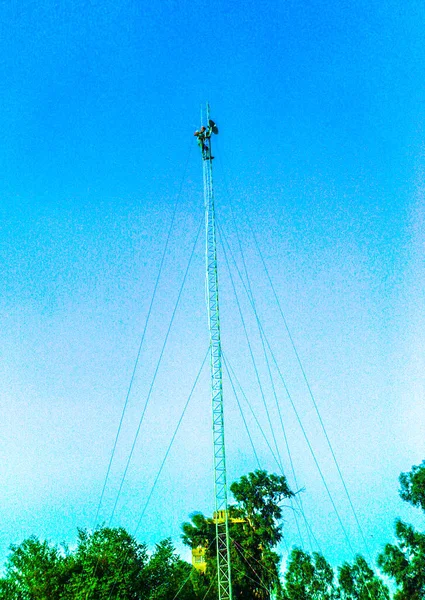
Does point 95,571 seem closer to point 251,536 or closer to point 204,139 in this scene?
point 251,536

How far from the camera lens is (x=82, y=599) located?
3228cm

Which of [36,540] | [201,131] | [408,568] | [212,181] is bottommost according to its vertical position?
[408,568]

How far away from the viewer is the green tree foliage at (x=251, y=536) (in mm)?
41219

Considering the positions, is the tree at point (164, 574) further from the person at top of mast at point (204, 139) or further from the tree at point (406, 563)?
the person at top of mast at point (204, 139)

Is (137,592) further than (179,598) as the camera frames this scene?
No

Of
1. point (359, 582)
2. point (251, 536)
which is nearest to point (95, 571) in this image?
point (251, 536)

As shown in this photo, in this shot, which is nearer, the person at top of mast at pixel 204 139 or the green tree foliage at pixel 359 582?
the person at top of mast at pixel 204 139

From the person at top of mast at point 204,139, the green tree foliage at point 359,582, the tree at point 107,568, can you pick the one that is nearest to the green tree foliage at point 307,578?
the green tree foliage at point 359,582

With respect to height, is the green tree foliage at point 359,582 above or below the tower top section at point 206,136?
below

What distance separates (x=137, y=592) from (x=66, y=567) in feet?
16.3

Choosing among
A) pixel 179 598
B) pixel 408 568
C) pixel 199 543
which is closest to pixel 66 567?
pixel 179 598

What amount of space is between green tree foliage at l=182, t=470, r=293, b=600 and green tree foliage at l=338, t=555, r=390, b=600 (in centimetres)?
800

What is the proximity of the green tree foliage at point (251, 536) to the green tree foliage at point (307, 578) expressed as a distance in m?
1.43

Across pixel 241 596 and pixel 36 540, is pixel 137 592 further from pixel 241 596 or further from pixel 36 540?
pixel 241 596
